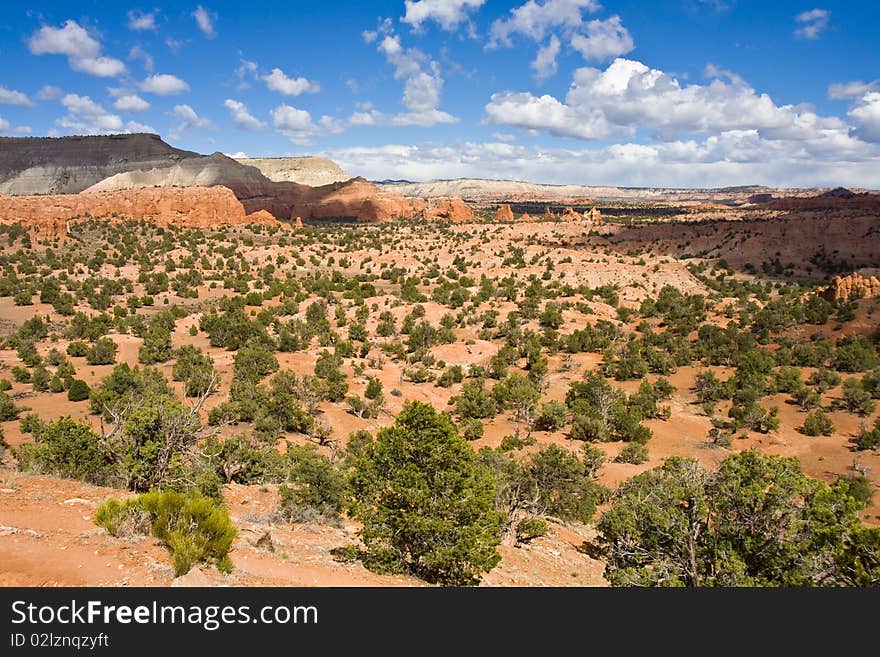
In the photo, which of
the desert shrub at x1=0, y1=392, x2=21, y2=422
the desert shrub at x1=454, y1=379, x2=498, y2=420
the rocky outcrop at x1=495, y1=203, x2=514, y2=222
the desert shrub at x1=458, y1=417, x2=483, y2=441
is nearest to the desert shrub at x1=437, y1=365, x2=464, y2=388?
the desert shrub at x1=454, y1=379, x2=498, y2=420

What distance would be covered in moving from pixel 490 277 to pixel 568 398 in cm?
3224

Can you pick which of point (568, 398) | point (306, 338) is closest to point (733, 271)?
point (568, 398)

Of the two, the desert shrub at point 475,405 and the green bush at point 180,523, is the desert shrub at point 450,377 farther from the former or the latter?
the green bush at point 180,523

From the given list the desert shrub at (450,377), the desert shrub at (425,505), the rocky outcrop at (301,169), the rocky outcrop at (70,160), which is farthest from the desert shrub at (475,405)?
the rocky outcrop at (301,169)

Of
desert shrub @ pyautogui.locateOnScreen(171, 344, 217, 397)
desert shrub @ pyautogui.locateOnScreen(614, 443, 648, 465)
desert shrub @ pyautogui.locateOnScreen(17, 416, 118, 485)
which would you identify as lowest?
desert shrub @ pyautogui.locateOnScreen(614, 443, 648, 465)

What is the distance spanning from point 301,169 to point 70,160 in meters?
57.9

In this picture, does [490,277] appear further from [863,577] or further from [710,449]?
[863,577]

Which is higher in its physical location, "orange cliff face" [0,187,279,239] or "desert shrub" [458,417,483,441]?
"orange cliff face" [0,187,279,239]

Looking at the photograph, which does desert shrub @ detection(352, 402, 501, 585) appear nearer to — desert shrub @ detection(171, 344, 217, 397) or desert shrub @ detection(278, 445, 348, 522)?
desert shrub @ detection(278, 445, 348, 522)

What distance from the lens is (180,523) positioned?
279 inches

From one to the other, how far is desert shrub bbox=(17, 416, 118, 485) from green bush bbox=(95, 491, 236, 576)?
5104 mm

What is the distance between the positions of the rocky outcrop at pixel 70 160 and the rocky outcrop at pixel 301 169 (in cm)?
3104

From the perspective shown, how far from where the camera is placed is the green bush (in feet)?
22.1

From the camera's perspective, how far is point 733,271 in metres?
57.8
